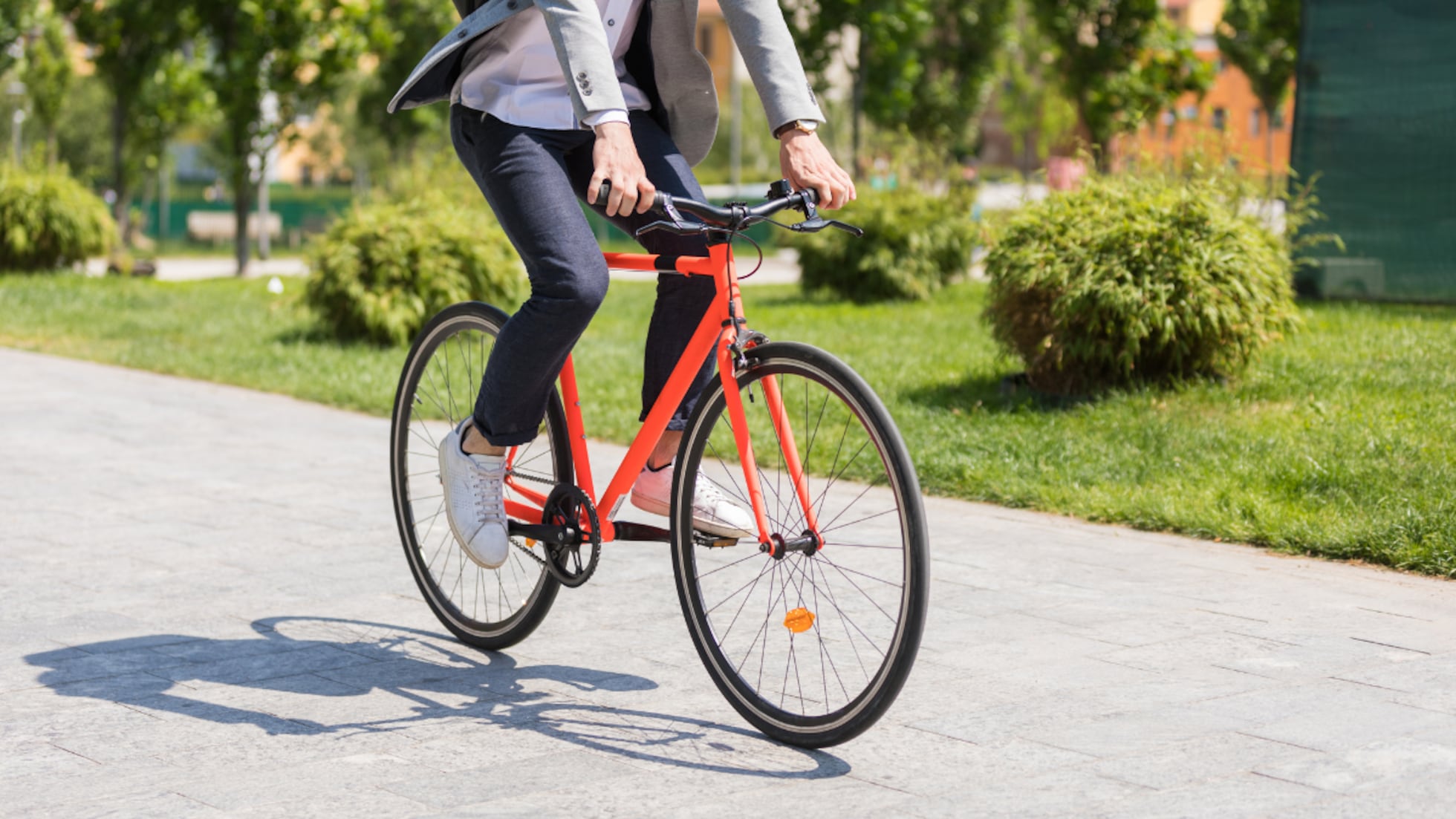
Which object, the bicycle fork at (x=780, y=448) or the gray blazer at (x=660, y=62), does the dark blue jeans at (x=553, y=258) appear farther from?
the bicycle fork at (x=780, y=448)

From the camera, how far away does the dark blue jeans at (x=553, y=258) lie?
3.61 meters

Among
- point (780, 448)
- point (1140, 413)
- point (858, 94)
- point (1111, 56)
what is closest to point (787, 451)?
point (780, 448)

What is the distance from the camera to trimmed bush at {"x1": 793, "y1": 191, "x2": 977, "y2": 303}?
14156 mm

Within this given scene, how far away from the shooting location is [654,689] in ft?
12.7

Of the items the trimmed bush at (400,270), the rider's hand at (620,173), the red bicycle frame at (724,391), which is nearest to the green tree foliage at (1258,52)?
the trimmed bush at (400,270)

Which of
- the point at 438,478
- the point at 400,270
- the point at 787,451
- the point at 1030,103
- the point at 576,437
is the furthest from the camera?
the point at 1030,103

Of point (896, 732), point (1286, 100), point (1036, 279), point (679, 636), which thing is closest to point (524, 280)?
point (1036, 279)

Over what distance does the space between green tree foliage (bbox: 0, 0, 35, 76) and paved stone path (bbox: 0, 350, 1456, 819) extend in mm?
18877

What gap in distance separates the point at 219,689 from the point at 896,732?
60.0 inches

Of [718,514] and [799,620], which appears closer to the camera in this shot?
[799,620]

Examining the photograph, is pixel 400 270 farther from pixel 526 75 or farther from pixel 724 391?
pixel 724 391

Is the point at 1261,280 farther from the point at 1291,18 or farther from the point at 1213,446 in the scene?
the point at 1291,18

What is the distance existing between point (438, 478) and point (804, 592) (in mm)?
1144

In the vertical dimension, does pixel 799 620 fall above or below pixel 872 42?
below
